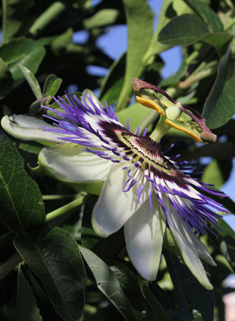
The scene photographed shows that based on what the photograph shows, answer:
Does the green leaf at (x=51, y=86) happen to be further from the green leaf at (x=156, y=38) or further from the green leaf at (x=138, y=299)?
the green leaf at (x=156, y=38)

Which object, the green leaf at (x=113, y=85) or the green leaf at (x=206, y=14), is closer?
the green leaf at (x=206, y=14)

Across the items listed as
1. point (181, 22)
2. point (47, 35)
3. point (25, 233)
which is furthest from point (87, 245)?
point (47, 35)

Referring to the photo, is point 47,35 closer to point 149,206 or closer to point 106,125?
point 106,125

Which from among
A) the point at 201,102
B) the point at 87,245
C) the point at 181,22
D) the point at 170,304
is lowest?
the point at 170,304

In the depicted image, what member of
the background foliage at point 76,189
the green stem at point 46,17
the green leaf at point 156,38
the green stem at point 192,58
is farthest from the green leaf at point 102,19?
the green stem at point 192,58

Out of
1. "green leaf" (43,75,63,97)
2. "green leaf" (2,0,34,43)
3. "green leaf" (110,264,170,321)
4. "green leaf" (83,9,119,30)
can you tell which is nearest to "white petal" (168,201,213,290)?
"green leaf" (110,264,170,321)

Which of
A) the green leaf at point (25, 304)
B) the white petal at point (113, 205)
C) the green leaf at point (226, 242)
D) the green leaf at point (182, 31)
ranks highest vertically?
the green leaf at point (182, 31)
